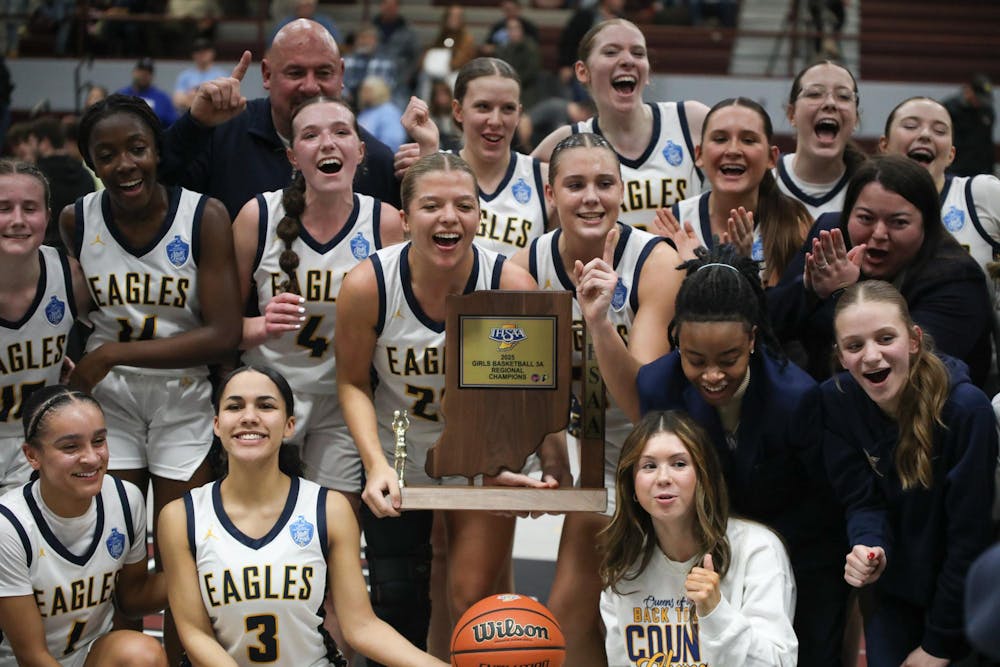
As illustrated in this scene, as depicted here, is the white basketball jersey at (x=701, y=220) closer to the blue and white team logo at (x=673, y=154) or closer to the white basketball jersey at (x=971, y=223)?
the blue and white team logo at (x=673, y=154)

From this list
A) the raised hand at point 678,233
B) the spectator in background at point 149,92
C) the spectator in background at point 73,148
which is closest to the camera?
the raised hand at point 678,233

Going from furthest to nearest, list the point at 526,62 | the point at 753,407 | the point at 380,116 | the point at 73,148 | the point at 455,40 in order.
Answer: the point at 455,40
the point at 526,62
the point at 380,116
the point at 73,148
the point at 753,407

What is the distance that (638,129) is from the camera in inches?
201

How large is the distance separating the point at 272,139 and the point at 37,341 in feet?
3.56

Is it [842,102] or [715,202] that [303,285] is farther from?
[842,102]

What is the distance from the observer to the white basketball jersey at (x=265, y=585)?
395 centimetres

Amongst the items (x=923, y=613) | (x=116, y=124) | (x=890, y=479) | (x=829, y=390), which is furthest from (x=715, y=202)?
(x=116, y=124)

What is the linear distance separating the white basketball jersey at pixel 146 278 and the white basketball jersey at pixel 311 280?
0.23m

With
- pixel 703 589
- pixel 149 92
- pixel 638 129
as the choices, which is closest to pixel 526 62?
pixel 149 92

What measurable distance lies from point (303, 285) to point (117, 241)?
25.3 inches

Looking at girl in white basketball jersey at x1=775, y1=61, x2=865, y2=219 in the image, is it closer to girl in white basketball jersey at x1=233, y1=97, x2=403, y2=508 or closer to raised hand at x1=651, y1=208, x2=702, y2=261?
raised hand at x1=651, y1=208, x2=702, y2=261

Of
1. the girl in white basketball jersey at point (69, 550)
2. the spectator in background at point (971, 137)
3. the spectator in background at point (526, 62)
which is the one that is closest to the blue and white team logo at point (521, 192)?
the girl in white basketball jersey at point (69, 550)

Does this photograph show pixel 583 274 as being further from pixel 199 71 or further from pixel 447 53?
pixel 199 71

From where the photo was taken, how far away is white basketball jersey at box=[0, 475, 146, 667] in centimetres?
408
